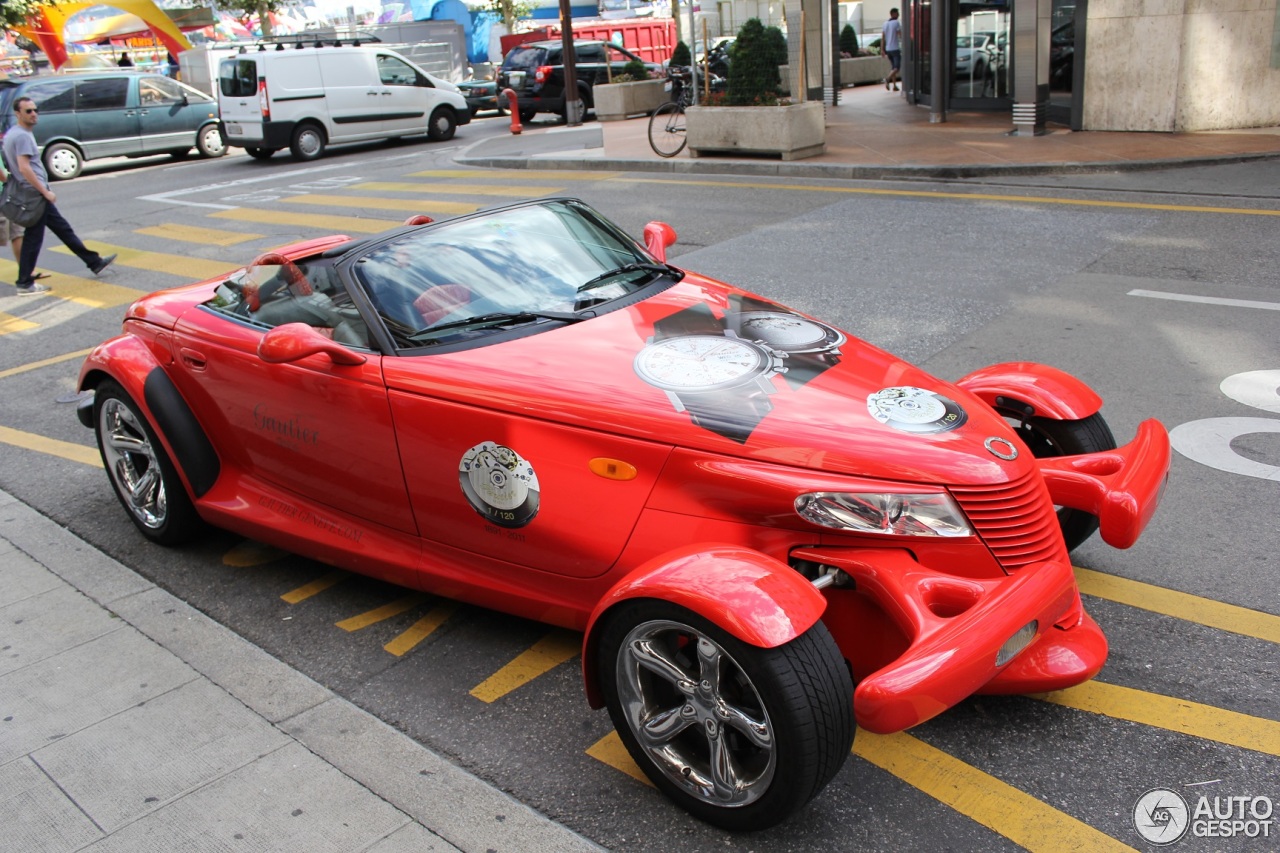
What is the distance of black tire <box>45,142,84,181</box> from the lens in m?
19.0

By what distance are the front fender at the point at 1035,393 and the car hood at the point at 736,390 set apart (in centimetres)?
49

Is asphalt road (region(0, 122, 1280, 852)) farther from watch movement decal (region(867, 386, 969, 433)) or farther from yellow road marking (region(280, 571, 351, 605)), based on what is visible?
watch movement decal (region(867, 386, 969, 433))

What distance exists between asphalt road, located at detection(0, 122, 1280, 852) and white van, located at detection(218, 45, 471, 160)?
7004mm

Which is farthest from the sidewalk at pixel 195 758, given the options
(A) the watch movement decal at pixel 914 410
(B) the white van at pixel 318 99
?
(B) the white van at pixel 318 99

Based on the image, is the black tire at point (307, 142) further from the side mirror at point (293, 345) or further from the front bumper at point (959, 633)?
the front bumper at point (959, 633)

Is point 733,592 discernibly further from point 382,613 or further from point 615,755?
point 382,613

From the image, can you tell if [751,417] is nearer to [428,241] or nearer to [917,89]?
[428,241]

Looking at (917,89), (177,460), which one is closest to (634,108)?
(917,89)

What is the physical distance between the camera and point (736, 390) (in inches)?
127

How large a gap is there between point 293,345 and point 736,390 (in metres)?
1.47

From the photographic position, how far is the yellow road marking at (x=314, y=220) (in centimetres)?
1196

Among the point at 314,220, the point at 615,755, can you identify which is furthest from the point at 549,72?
the point at 615,755

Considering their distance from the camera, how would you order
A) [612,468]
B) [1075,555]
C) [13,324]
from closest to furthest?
[612,468], [1075,555], [13,324]

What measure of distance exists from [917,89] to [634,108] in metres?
5.76
